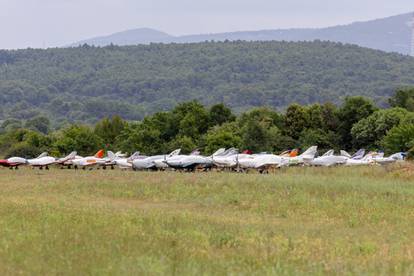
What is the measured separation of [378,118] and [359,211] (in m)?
78.2

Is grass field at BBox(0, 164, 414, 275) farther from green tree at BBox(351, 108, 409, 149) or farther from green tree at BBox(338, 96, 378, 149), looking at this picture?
green tree at BBox(338, 96, 378, 149)

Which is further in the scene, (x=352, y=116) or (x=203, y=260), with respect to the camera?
(x=352, y=116)

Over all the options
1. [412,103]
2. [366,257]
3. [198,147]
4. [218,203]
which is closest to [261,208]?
[218,203]

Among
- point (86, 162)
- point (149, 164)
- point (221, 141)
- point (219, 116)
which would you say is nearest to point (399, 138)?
point (221, 141)

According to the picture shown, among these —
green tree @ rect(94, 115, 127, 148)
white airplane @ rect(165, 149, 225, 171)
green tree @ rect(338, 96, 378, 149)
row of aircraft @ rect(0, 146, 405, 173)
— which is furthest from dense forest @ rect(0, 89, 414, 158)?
white airplane @ rect(165, 149, 225, 171)

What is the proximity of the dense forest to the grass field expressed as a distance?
59375 millimetres

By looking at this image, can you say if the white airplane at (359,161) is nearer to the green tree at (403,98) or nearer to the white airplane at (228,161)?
the white airplane at (228,161)

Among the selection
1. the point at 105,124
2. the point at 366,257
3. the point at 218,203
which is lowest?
A: the point at 105,124

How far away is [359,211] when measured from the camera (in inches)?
1251

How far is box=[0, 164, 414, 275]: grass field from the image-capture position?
18438 millimetres

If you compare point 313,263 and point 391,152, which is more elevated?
point 313,263

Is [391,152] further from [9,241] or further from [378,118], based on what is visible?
[9,241]

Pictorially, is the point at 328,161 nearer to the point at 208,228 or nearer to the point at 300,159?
the point at 300,159

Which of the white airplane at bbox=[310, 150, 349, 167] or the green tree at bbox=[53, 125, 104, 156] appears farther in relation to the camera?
the green tree at bbox=[53, 125, 104, 156]
